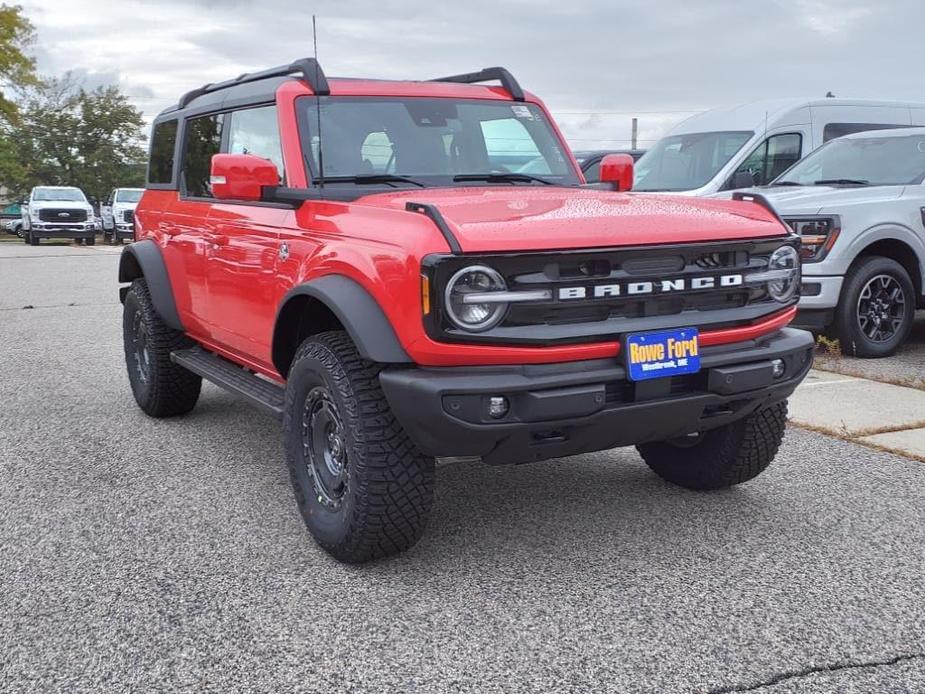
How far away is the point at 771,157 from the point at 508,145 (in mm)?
6971

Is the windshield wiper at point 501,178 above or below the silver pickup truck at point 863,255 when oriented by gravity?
above

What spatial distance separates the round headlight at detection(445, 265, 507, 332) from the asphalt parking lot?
95 centimetres

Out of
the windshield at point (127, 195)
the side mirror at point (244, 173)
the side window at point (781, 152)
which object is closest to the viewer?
the side mirror at point (244, 173)

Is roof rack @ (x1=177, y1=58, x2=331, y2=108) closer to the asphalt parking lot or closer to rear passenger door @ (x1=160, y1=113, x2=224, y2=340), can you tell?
rear passenger door @ (x1=160, y1=113, x2=224, y2=340)

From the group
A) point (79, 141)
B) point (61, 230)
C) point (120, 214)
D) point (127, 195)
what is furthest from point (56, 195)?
point (79, 141)

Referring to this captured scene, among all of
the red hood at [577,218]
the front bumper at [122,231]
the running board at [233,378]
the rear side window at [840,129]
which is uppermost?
the rear side window at [840,129]

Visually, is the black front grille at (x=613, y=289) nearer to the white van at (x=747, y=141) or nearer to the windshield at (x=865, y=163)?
the windshield at (x=865, y=163)

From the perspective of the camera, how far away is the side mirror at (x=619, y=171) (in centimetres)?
513

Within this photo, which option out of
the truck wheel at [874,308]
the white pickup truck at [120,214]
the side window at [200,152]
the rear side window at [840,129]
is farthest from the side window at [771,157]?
the white pickup truck at [120,214]

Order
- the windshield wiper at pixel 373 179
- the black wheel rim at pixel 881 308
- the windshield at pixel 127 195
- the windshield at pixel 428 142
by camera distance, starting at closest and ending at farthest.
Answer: the windshield wiper at pixel 373 179 < the windshield at pixel 428 142 < the black wheel rim at pixel 881 308 < the windshield at pixel 127 195

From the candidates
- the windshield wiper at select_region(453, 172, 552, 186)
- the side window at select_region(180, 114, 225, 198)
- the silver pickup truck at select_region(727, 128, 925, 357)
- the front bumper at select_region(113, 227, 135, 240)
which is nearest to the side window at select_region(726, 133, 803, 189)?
the silver pickup truck at select_region(727, 128, 925, 357)

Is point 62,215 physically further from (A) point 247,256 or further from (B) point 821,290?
(A) point 247,256

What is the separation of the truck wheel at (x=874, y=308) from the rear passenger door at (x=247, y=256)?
5063mm

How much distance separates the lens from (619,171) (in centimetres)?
514
